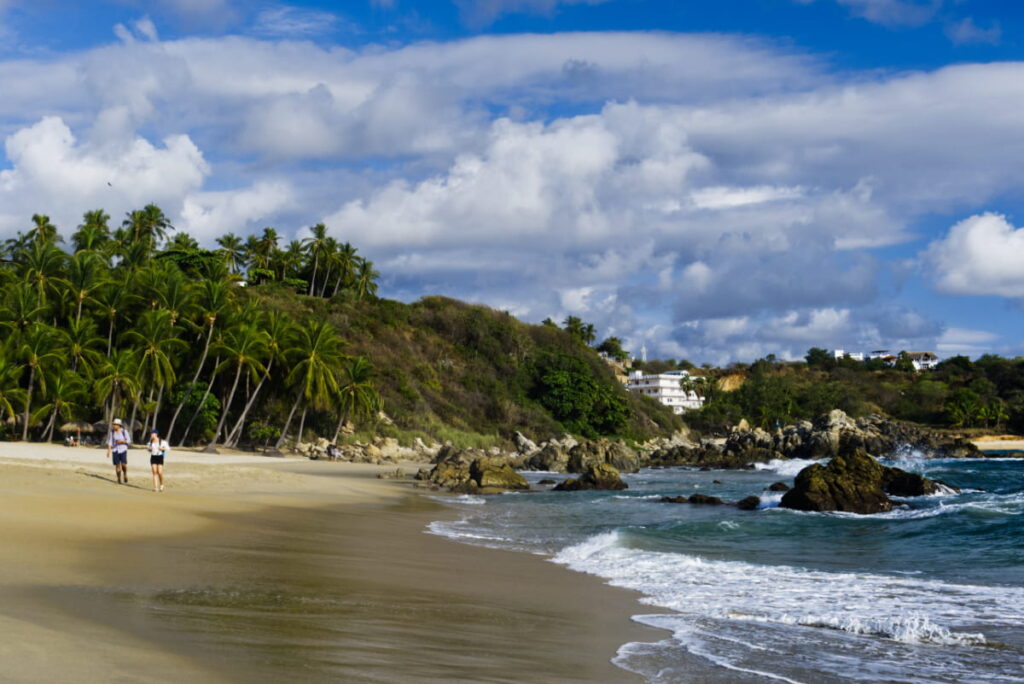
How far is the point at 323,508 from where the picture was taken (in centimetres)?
2166

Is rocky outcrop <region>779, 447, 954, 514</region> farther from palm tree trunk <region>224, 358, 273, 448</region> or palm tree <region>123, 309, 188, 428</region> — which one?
palm tree trunk <region>224, 358, 273, 448</region>

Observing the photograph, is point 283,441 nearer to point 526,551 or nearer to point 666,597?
point 526,551

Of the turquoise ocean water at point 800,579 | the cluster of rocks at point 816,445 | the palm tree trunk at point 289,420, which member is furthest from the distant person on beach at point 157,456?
the cluster of rocks at point 816,445

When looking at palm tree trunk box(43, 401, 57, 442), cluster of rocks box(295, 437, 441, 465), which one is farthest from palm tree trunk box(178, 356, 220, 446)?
palm tree trunk box(43, 401, 57, 442)

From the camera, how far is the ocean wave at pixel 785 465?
52.3 metres

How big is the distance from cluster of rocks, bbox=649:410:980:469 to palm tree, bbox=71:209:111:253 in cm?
4339

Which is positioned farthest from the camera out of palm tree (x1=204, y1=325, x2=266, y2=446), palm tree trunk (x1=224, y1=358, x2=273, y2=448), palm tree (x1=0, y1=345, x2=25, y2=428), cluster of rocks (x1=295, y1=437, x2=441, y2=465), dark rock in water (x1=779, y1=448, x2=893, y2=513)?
cluster of rocks (x1=295, y1=437, x2=441, y2=465)

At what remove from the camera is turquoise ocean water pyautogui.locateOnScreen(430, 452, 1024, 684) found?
7.63m

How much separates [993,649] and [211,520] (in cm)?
1298

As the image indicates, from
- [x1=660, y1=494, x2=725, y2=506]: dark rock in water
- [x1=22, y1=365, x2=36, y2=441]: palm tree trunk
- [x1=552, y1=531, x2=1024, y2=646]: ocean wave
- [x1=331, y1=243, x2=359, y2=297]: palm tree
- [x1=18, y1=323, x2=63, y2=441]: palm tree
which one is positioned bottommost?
[x1=660, y1=494, x2=725, y2=506]: dark rock in water

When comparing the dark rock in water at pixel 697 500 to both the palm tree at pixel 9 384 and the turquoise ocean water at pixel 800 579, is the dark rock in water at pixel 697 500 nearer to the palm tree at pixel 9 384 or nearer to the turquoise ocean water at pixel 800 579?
the turquoise ocean water at pixel 800 579

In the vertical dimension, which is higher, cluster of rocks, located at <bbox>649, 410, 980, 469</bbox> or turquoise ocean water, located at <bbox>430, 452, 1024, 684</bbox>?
cluster of rocks, located at <bbox>649, 410, 980, 469</bbox>

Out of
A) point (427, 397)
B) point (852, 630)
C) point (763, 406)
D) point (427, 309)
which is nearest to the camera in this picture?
point (852, 630)

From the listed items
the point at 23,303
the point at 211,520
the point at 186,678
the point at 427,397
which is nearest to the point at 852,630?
the point at 186,678
